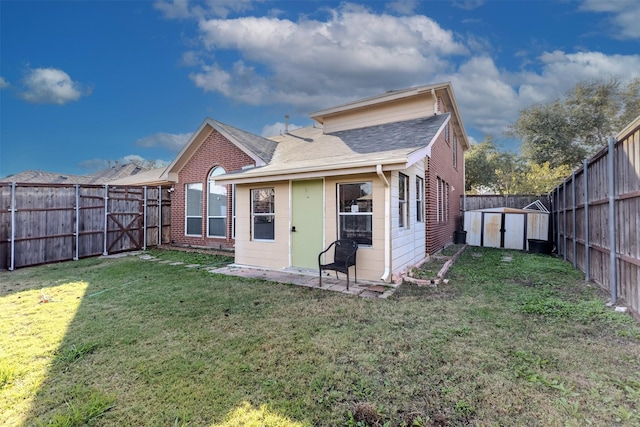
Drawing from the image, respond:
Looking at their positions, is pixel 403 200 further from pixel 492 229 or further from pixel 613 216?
pixel 492 229

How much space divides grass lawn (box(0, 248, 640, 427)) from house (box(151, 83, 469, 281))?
1.66m

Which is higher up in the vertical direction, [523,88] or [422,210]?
[523,88]

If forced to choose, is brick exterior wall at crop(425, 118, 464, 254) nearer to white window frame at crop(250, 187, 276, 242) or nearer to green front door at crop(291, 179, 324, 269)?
Result: green front door at crop(291, 179, 324, 269)

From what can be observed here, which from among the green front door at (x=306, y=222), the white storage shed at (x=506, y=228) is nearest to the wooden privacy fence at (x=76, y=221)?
the green front door at (x=306, y=222)

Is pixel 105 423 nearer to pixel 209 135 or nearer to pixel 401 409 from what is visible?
pixel 401 409

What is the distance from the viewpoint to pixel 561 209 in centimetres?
910

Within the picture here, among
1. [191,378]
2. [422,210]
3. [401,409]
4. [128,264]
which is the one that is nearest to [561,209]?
[422,210]

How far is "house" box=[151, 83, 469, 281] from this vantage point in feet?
19.7

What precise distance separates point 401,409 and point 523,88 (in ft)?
85.7

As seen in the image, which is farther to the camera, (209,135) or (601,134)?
(601,134)

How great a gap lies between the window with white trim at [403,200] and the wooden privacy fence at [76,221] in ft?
32.8

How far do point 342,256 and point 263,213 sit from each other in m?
2.72

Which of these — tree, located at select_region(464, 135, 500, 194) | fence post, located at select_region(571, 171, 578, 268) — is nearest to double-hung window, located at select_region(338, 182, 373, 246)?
fence post, located at select_region(571, 171, 578, 268)

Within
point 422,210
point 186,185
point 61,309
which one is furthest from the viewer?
point 186,185
